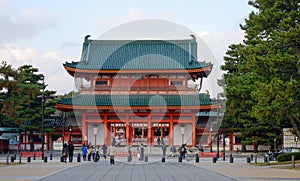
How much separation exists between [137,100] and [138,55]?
802cm

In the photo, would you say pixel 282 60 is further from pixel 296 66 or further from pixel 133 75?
pixel 133 75

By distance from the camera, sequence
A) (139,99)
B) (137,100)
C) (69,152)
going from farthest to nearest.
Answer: (139,99) < (137,100) < (69,152)

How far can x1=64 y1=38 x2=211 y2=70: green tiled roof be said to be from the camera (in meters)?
58.1

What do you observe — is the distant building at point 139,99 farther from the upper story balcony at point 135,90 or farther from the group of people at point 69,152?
the group of people at point 69,152

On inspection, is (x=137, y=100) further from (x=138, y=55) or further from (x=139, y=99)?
(x=138, y=55)

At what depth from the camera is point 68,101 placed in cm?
5612

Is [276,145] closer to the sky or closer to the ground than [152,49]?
closer to the ground

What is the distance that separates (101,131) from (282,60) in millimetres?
31998

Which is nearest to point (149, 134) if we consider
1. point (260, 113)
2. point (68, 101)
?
point (68, 101)

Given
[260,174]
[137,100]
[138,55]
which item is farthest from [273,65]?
[138,55]

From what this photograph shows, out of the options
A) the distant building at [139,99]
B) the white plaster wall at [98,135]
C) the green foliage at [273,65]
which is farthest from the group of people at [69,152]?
the white plaster wall at [98,135]

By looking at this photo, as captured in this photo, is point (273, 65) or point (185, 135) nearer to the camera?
point (273, 65)

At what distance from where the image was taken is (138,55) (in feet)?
202

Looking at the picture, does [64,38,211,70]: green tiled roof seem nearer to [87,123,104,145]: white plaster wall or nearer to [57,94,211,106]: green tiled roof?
[57,94,211,106]: green tiled roof
